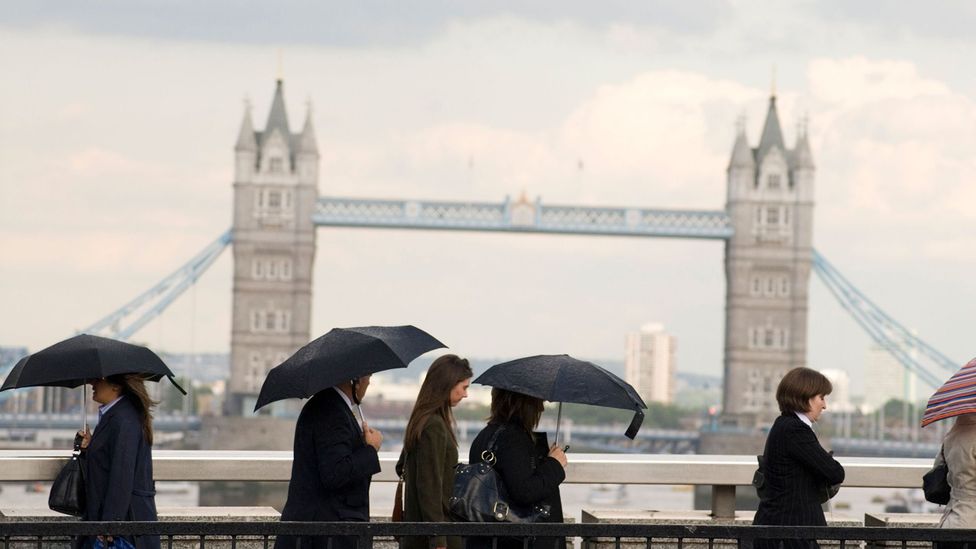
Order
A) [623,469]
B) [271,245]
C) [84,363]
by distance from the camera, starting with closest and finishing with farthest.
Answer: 1. [84,363]
2. [623,469]
3. [271,245]

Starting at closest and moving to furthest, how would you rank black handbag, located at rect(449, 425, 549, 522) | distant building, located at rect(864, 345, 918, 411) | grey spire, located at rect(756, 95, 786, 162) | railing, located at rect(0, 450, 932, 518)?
black handbag, located at rect(449, 425, 549, 522) < railing, located at rect(0, 450, 932, 518) < grey spire, located at rect(756, 95, 786, 162) < distant building, located at rect(864, 345, 918, 411)

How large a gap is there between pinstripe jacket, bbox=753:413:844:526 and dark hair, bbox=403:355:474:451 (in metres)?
0.82

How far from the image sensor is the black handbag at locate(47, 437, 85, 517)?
4195 millimetres

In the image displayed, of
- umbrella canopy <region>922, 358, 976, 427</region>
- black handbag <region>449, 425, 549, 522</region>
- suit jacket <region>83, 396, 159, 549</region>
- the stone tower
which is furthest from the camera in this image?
the stone tower

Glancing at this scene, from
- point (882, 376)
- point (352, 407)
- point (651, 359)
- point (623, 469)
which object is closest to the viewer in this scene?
point (352, 407)

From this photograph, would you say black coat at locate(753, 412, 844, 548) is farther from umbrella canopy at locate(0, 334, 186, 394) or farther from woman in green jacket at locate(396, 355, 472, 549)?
umbrella canopy at locate(0, 334, 186, 394)

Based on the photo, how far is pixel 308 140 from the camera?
5956 centimetres

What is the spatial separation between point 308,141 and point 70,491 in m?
55.8

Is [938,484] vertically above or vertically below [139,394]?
below

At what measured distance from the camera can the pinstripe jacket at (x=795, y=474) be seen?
421 cm

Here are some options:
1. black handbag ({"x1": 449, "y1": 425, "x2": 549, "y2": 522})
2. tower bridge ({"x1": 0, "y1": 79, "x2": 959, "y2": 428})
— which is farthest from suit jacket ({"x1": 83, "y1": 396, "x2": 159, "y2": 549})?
tower bridge ({"x1": 0, "y1": 79, "x2": 959, "y2": 428})

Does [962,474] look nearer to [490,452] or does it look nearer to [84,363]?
[490,452]

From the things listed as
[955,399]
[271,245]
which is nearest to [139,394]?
[955,399]

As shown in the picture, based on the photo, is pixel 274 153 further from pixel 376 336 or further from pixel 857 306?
pixel 376 336
